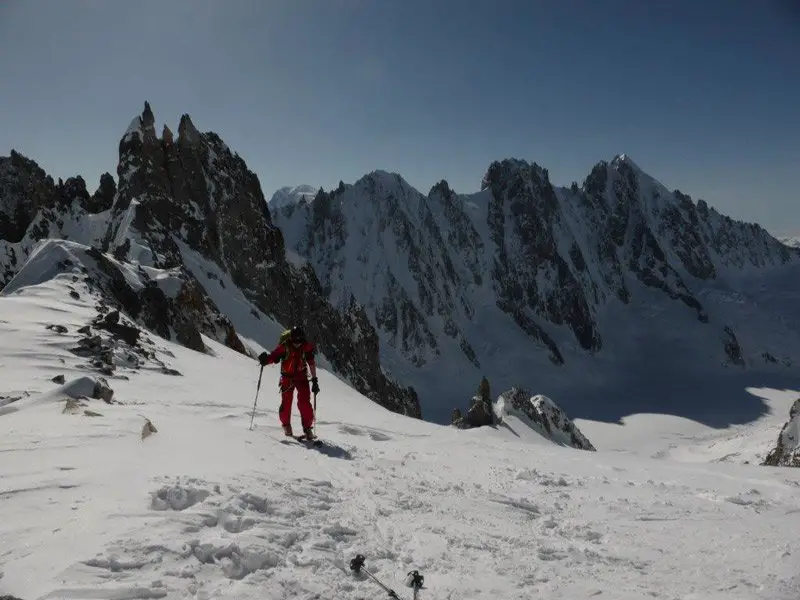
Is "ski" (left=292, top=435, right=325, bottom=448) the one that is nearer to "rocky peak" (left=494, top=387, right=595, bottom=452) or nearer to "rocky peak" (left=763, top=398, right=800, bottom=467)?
"rocky peak" (left=763, top=398, right=800, bottom=467)

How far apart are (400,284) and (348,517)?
453ft

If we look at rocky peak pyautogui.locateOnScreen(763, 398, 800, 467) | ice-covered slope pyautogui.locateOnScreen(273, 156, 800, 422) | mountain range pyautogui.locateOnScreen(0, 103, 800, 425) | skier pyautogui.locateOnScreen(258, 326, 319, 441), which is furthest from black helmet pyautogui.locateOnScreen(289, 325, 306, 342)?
ice-covered slope pyautogui.locateOnScreen(273, 156, 800, 422)

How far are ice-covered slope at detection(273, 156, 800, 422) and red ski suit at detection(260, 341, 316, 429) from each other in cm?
10052

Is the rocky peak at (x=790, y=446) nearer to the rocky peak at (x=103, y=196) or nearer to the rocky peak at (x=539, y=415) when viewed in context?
the rocky peak at (x=539, y=415)

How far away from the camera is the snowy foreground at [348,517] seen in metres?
4.35

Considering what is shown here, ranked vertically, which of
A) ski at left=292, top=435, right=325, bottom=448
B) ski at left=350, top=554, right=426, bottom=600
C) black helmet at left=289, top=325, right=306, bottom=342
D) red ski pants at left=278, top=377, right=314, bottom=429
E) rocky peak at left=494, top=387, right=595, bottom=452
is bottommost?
rocky peak at left=494, top=387, right=595, bottom=452

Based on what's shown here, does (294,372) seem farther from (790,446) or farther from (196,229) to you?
(196,229)

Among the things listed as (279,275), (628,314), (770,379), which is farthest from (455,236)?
(279,275)

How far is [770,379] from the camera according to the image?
147 metres

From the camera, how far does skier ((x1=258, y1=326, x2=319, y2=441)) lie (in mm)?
11203

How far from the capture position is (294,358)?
1185 cm

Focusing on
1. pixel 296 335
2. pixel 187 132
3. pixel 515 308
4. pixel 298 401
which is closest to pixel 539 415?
pixel 296 335

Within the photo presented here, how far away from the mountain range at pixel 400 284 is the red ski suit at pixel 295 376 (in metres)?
17.2

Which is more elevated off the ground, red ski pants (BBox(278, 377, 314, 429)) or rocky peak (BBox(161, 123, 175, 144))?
rocky peak (BBox(161, 123, 175, 144))
